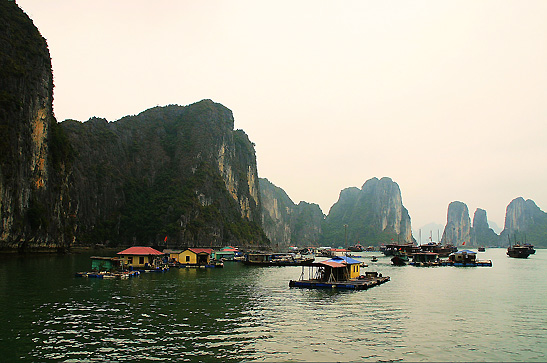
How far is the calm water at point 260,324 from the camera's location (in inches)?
832

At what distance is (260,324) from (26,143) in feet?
288

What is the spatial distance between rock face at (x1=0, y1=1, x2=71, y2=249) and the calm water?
46.7 m

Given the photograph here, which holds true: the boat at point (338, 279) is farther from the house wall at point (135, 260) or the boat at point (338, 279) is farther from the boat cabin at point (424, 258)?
the boat cabin at point (424, 258)

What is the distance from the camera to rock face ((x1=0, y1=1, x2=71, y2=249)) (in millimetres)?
86125

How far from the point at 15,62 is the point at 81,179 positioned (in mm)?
91772

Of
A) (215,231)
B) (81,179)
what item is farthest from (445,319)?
(81,179)

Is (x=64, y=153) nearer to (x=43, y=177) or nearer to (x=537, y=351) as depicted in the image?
(x=43, y=177)

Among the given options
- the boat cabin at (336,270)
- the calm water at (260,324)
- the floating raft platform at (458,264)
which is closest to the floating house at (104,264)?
the calm water at (260,324)

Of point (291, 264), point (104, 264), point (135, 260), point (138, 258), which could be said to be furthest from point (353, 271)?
point (291, 264)

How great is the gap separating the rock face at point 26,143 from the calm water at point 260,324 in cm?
4667

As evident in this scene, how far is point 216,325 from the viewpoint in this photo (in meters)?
26.9

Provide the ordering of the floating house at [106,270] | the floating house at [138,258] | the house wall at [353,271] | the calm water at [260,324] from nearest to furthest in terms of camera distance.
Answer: the calm water at [260,324]
the floating house at [106,270]
the house wall at [353,271]
the floating house at [138,258]

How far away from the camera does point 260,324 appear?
27812 mm

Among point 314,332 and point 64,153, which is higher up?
point 64,153
